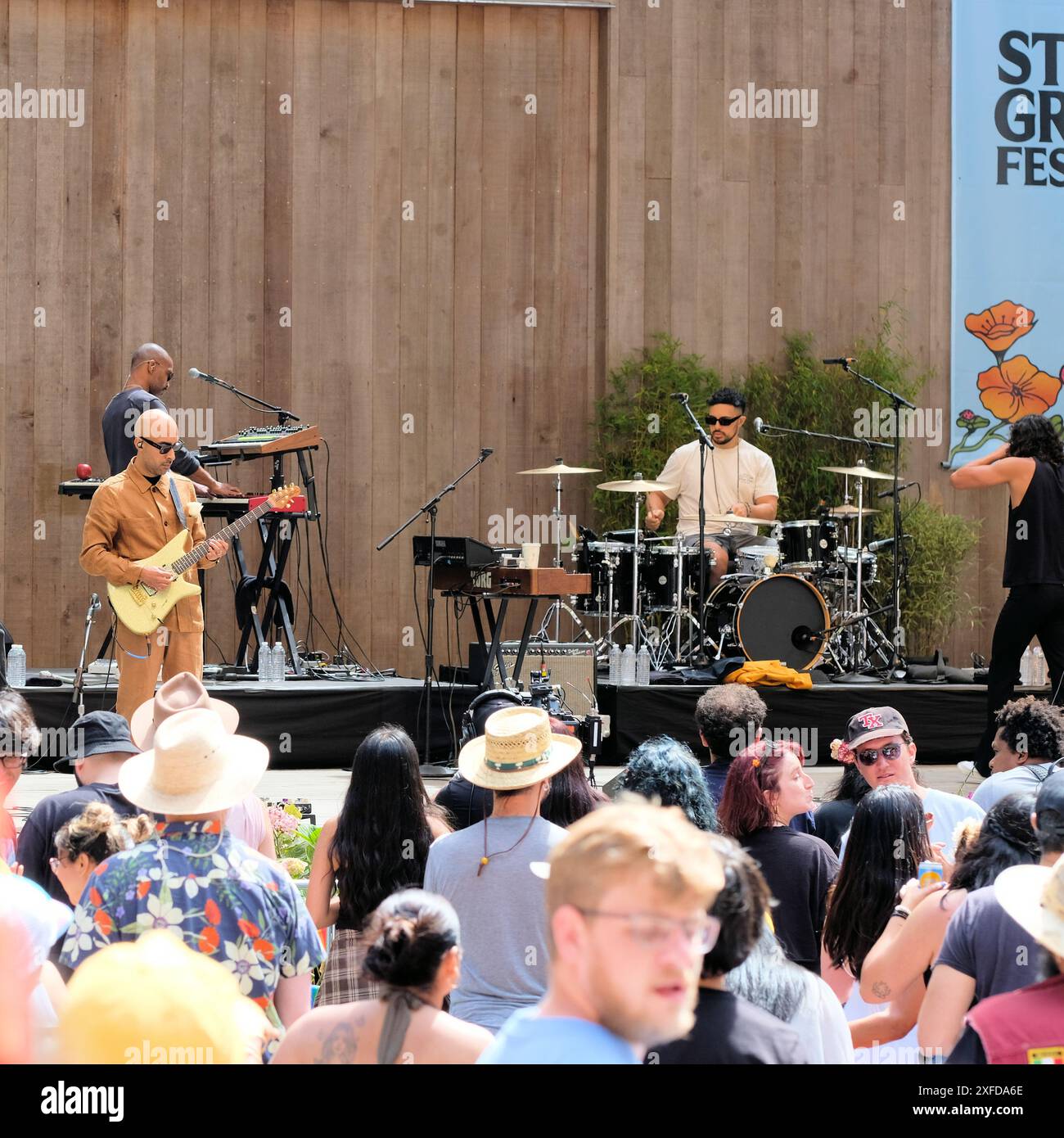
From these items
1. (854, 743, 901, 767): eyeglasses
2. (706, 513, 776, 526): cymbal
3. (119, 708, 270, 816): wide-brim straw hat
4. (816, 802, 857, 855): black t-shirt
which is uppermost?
(706, 513, 776, 526): cymbal

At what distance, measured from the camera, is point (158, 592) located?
7.28 m

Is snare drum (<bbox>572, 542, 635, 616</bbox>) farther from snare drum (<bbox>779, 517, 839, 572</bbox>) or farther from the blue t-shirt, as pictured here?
the blue t-shirt

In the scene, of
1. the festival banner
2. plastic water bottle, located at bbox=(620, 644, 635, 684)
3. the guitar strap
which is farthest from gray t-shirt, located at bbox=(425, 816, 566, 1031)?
the festival banner

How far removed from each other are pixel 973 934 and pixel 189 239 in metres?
10.0

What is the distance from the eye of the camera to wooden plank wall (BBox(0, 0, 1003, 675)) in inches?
452

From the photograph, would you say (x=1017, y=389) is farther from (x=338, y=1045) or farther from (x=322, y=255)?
(x=338, y=1045)

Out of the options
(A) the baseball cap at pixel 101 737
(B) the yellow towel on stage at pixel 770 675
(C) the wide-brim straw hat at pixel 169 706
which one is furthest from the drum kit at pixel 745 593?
(A) the baseball cap at pixel 101 737

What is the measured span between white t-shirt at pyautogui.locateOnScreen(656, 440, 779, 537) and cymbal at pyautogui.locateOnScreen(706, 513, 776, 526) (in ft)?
0.60

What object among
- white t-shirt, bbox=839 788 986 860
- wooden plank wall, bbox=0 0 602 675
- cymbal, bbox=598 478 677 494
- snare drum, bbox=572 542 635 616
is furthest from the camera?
wooden plank wall, bbox=0 0 602 675

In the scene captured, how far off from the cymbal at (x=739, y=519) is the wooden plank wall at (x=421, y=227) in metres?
1.57

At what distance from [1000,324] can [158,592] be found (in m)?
7.74

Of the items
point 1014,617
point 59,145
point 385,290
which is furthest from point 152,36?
point 1014,617

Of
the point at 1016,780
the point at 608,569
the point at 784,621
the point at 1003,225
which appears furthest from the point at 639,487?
the point at 1016,780

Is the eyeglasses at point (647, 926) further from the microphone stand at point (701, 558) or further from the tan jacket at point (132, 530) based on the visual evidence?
the microphone stand at point (701, 558)
